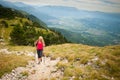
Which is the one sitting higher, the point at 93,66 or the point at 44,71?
the point at 93,66

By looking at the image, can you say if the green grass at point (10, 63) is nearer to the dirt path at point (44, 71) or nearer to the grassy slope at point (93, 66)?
the dirt path at point (44, 71)

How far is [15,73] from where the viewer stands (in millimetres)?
22953

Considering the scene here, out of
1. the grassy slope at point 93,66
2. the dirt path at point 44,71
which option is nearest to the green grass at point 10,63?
the dirt path at point 44,71

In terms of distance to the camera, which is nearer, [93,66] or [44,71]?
[93,66]

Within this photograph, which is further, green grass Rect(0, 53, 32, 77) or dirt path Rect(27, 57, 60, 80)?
green grass Rect(0, 53, 32, 77)

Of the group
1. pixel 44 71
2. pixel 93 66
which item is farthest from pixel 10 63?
pixel 93 66

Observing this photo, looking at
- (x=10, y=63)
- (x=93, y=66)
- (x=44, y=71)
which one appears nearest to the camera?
(x=93, y=66)

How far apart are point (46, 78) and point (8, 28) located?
124731mm

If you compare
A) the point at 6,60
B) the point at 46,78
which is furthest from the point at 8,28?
the point at 46,78

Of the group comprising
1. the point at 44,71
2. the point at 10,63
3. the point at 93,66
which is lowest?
the point at 44,71

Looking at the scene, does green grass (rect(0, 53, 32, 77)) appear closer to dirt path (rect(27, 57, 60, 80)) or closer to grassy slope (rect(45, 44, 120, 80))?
dirt path (rect(27, 57, 60, 80))

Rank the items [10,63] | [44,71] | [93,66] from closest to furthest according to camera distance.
A: [93,66]
[44,71]
[10,63]

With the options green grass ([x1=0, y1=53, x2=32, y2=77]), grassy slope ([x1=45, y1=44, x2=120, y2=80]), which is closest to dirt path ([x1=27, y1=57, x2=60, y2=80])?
grassy slope ([x1=45, y1=44, x2=120, y2=80])

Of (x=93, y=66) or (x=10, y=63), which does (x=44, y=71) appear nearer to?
(x=10, y=63)
